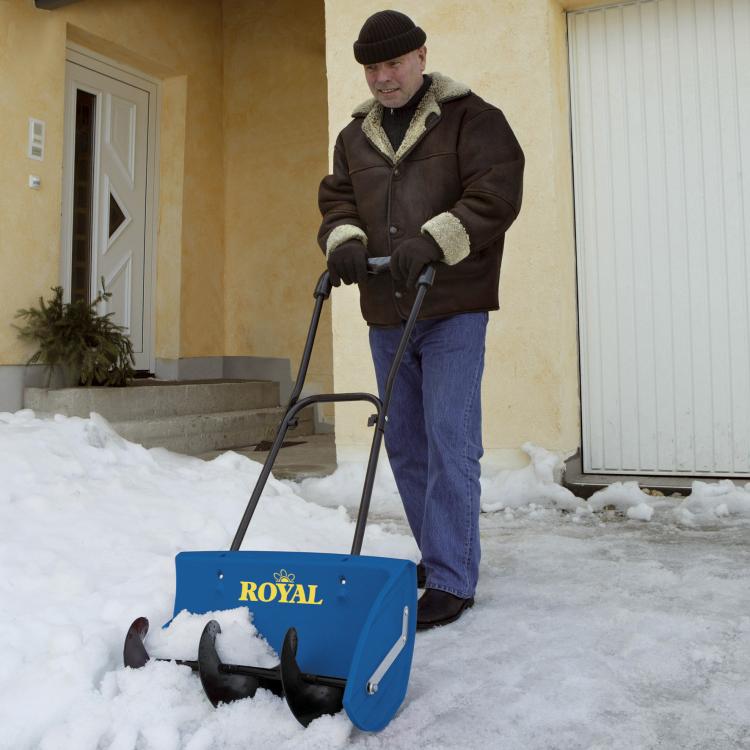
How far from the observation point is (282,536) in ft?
10.2

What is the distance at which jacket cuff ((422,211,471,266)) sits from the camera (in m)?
2.14

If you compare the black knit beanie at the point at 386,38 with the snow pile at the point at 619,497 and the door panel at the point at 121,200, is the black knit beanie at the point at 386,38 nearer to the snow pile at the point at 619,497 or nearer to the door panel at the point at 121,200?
the snow pile at the point at 619,497

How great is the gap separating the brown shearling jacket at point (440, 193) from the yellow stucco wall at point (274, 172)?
5.03 metres

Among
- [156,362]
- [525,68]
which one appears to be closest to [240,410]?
[156,362]

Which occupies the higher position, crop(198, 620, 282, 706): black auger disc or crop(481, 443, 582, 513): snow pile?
crop(481, 443, 582, 513): snow pile

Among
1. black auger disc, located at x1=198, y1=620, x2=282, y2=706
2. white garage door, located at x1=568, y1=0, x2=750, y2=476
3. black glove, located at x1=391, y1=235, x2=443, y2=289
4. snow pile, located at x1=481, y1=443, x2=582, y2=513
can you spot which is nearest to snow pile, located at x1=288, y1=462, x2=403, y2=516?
snow pile, located at x1=481, y1=443, x2=582, y2=513

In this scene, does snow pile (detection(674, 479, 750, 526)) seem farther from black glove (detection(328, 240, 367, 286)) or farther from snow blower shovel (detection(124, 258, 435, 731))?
snow blower shovel (detection(124, 258, 435, 731))

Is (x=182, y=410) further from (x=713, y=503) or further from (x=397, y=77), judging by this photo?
(x=397, y=77)

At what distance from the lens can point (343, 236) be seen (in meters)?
2.33

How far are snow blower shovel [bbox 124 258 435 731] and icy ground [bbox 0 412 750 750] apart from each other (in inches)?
1.7

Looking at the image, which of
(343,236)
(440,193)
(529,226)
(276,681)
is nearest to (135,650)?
(276,681)

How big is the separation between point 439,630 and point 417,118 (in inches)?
57.1

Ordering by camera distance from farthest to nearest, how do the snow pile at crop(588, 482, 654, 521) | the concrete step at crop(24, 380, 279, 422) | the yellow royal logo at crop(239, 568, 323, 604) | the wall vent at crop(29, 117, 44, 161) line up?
the wall vent at crop(29, 117, 44, 161) → the concrete step at crop(24, 380, 279, 422) → the snow pile at crop(588, 482, 654, 521) → the yellow royal logo at crop(239, 568, 323, 604)

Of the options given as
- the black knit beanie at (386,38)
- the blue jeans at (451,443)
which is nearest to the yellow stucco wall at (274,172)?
the blue jeans at (451,443)
